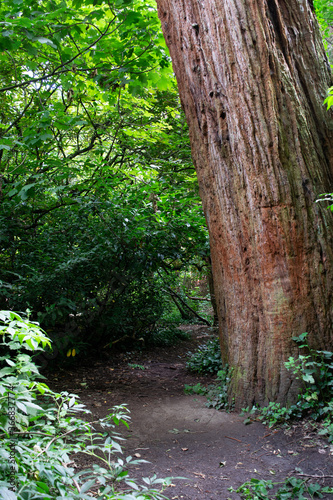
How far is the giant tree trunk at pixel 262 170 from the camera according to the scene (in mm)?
3176

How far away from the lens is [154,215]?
217 inches

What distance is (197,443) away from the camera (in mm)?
2914

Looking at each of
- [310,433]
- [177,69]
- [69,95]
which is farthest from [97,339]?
[69,95]

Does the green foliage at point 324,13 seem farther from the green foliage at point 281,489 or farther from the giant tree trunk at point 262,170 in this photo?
the green foliage at point 281,489

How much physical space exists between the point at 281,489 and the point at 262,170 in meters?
2.51

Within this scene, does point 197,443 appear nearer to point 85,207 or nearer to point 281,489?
point 281,489

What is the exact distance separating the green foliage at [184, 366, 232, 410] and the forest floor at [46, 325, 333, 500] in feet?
0.27

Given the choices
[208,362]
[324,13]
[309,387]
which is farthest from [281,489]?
[324,13]

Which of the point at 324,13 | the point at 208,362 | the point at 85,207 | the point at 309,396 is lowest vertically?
the point at 208,362

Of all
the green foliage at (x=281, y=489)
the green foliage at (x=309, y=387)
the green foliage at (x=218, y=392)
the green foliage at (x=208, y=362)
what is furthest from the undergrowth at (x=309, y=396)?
the green foliage at (x=208, y=362)

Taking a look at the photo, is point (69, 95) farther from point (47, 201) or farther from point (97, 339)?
point (97, 339)

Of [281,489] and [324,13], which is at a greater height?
[324,13]

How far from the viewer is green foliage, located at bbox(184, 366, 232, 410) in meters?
3.58

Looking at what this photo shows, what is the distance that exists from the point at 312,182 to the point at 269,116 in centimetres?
75
